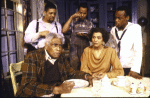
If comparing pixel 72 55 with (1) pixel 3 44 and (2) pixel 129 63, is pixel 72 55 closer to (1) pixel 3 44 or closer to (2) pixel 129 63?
(2) pixel 129 63

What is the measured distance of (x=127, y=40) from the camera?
1.94 metres

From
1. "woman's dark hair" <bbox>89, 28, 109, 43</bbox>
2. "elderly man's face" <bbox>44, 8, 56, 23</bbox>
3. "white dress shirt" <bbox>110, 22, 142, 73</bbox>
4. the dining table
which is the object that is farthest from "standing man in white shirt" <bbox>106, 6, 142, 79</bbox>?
"elderly man's face" <bbox>44, 8, 56, 23</bbox>

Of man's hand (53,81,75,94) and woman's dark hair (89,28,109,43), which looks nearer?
man's hand (53,81,75,94)

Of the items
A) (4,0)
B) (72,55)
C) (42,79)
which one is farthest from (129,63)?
(4,0)

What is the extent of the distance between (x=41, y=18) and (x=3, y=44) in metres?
0.66

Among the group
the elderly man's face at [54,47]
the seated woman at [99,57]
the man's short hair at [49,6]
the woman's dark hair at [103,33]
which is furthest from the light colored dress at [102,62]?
the man's short hair at [49,6]

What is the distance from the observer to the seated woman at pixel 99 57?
179 cm

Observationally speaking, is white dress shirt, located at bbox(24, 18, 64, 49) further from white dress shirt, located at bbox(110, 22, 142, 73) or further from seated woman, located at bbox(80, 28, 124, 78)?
white dress shirt, located at bbox(110, 22, 142, 73)

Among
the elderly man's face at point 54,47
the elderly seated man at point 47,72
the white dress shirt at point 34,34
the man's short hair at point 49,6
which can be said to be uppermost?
the man's short hair at point 49,6

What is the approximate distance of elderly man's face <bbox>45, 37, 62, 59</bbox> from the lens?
1465mm

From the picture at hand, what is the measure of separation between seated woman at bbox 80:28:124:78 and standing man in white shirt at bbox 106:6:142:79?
7.2 inches

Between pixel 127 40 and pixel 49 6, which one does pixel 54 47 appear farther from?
pixel 127 40

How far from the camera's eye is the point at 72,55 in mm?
2189

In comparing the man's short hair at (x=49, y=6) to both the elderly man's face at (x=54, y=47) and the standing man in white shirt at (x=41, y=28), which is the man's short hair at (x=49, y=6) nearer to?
the standing man in white shirt at (x=41, y=28)
